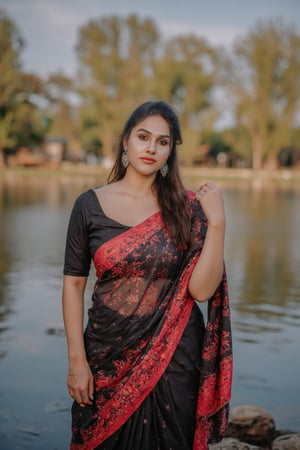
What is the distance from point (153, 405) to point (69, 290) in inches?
21.4

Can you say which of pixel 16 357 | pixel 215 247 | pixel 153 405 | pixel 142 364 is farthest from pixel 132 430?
pixel 16 357

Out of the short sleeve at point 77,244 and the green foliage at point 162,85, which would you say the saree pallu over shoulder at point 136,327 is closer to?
the short sleeve at point 77,244

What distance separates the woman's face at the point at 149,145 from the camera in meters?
2.10

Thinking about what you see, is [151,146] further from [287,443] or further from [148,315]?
[287,443]

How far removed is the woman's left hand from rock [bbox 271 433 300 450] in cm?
174

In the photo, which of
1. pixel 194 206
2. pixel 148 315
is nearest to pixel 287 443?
pixel 148 315

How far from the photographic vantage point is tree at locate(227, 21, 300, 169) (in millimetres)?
48125

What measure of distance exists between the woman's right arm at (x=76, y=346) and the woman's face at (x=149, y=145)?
527 mm

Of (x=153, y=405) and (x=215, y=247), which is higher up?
(x=215, y=247)

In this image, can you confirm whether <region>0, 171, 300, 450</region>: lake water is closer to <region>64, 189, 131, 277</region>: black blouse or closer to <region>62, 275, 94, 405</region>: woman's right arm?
<region>62, 275, 94, 405</region>: woman's right arm

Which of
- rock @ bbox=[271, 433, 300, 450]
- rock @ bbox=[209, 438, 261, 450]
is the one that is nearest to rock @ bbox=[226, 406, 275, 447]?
rock @ bbox=[271, 433, 300, 450]

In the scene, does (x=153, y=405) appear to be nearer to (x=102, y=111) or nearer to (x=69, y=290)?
(x=69, y=290)

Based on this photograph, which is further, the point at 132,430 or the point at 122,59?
the point at 122,59

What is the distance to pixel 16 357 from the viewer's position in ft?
14.8
